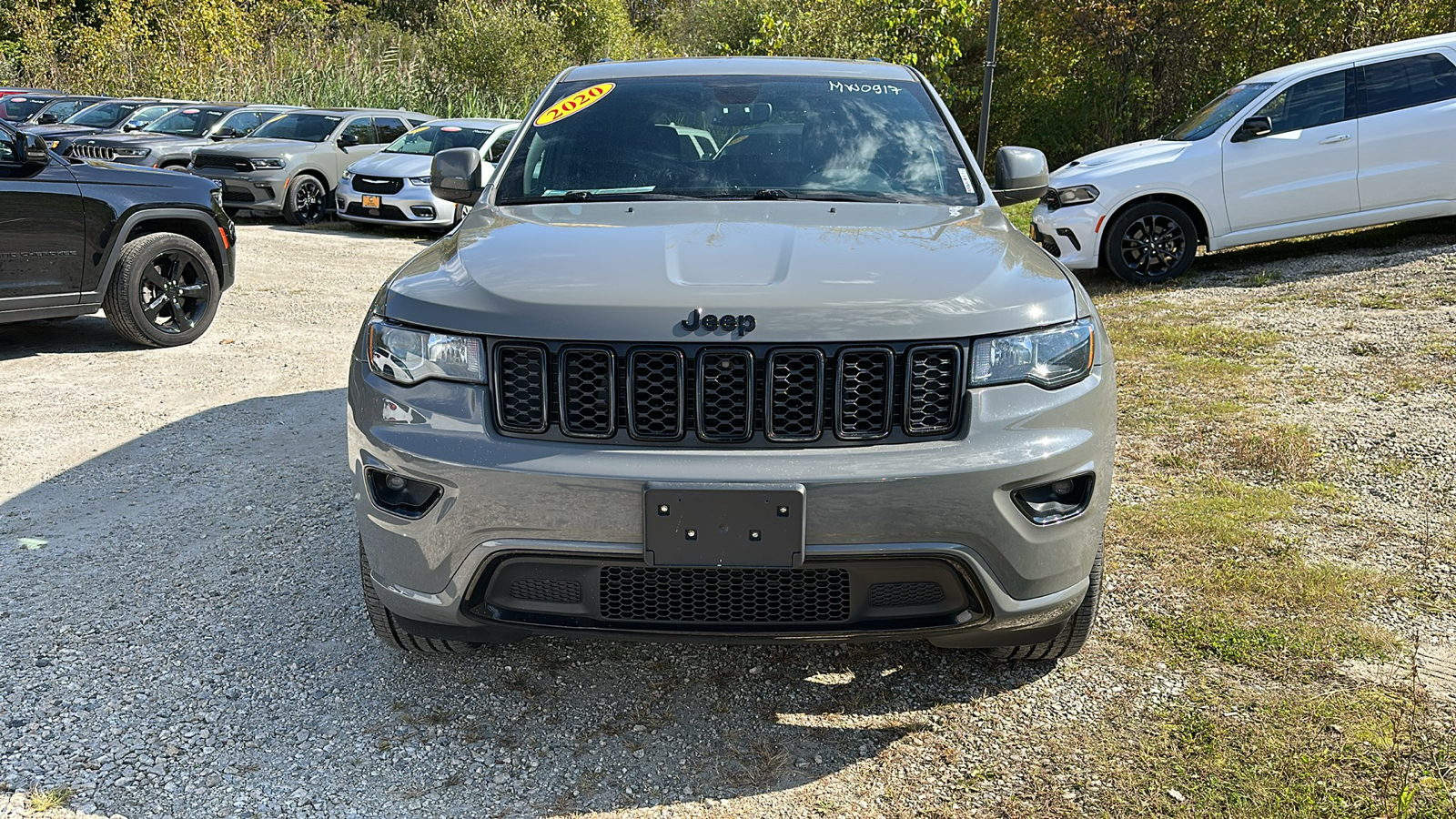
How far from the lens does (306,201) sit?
49.1 ft

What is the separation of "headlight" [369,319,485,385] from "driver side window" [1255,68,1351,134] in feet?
28.0

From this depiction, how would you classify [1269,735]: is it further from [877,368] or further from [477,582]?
[477,582]

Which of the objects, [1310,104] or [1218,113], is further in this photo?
[1218,113]

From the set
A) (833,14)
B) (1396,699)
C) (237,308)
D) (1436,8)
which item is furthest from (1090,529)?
(833,14)

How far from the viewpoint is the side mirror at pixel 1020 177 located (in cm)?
416

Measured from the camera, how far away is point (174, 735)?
9.43ft

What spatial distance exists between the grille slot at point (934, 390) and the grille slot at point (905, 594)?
1.14 feet

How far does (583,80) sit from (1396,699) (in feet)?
10.9

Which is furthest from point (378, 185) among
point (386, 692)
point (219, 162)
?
point (386, 692)

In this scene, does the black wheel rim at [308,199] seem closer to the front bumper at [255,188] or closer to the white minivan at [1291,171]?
the front bumper at [255,188]

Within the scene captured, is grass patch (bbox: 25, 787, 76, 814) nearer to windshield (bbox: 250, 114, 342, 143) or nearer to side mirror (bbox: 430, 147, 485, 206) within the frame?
side mirror (bbox: 430, 147, 485, 206)

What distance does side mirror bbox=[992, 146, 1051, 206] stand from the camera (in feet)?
13.7

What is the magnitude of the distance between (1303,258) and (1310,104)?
4.65 feet

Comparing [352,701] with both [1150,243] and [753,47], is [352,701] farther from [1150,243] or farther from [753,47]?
[753,47]
